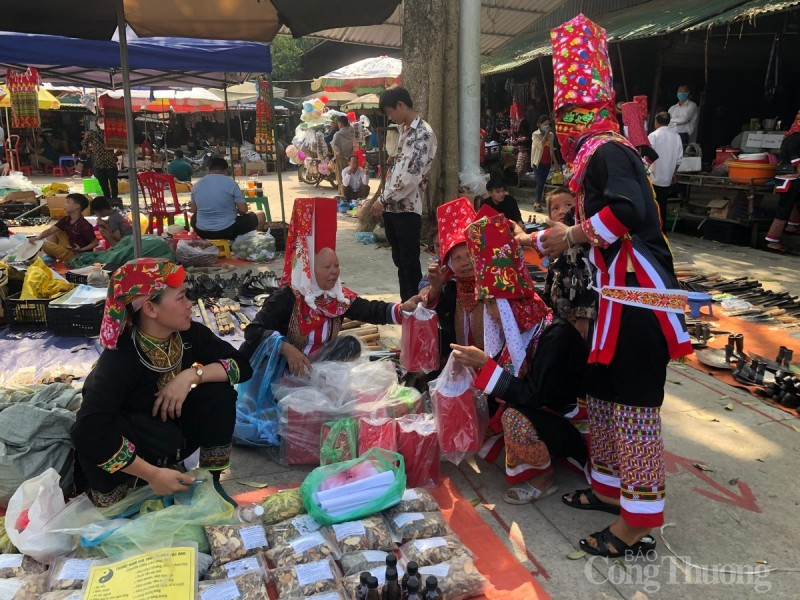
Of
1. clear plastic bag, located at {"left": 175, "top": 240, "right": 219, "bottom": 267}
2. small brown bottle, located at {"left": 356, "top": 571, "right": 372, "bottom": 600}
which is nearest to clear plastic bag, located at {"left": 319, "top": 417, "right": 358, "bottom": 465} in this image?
small brown bottle, located at {"left": 356, "top": 571, "right": 372, "bottom": 600}

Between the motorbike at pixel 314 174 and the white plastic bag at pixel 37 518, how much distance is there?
14.1m

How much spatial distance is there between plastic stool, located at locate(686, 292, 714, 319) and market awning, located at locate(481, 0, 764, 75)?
15.5 ft

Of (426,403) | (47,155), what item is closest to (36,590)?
(426,403)

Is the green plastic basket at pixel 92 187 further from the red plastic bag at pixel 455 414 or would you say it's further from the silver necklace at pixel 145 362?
the red plastic bag at pixel 455 414

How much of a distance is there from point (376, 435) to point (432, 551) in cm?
75

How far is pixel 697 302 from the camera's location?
5.17m

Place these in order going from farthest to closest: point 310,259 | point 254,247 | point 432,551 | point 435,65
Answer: point 254,247
point 435,65
point 310,259
point 432,551

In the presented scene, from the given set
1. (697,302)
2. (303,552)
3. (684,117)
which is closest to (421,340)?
(303,552)

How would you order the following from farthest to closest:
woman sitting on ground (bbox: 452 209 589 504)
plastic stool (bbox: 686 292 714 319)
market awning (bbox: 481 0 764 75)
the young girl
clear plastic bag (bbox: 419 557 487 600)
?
market awning (bbox: 481 0 764 75) < plastic stool (bbox: 686 292 714 319) < the young girl < woman sitting on ground (bbox: 452 209 589 504) < clear plastic bag (bbox: 419 557 487 600)

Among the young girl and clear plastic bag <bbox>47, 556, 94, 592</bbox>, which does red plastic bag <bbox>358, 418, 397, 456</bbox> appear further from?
clear plastic bag <bbox>47, 556, 94, 592</bbox>

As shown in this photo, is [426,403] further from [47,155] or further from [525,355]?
[47,155]

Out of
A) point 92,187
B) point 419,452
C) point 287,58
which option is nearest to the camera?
point 419,452

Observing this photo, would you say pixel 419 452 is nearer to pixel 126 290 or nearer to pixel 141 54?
pixel 126 290

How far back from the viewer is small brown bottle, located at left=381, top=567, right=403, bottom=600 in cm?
191
